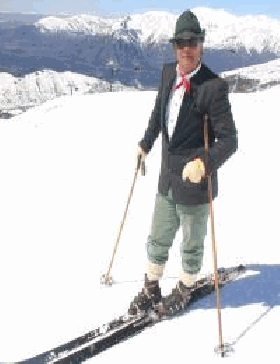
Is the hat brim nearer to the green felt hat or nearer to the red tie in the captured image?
the green felt hat

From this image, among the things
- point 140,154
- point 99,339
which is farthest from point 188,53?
point 99,339

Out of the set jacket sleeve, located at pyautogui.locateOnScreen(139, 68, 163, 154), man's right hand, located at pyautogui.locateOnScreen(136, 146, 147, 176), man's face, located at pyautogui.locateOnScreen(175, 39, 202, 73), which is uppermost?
man's face, located at pyautogui.locateOnScreen(175, 39, 202, 73)

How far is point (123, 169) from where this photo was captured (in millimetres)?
14078

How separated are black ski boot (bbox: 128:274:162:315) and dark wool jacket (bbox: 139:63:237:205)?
1149 mm

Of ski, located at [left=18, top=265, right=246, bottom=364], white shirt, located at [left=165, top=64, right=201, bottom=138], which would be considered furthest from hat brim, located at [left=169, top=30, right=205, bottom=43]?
ski, located at [left=18, top=265, right=246, bottom=364]

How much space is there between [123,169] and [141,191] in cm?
166

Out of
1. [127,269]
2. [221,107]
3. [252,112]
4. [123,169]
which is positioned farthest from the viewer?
[252,112]

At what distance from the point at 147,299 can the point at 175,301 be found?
0.32 meters

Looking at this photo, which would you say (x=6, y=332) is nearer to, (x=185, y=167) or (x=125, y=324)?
(x=125, y=324)

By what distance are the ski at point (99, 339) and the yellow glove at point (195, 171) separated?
1710 millimetres

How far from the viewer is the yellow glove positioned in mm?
5355

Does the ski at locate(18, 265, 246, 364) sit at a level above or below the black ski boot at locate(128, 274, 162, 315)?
below

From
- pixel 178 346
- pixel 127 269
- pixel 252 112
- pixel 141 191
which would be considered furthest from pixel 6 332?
pixel 252 112

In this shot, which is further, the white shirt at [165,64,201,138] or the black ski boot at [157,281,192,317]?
the black ski boot at [157,281,192,317]
